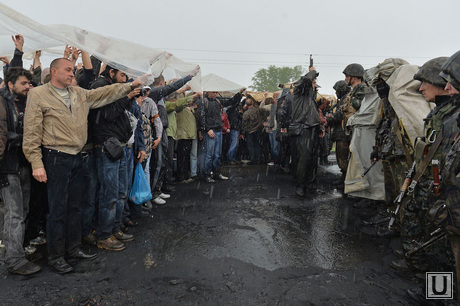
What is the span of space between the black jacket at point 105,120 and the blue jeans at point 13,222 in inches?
33.3

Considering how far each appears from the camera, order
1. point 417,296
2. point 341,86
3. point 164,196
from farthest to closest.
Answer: point 341,86, point 164,196, point 417,296

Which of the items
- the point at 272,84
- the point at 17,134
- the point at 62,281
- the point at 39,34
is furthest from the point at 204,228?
the point at 272,84

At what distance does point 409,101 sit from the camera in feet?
11.8

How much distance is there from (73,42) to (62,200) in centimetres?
160

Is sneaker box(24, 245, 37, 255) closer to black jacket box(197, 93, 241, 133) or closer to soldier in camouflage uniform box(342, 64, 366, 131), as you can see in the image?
black jacket box(197, 93, 241, 133)

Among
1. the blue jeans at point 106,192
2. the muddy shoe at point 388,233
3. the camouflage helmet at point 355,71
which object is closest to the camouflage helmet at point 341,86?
the camouflage helmet at point 355,71

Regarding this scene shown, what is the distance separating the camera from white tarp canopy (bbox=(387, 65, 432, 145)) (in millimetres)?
3498

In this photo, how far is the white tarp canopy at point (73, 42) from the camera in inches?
109

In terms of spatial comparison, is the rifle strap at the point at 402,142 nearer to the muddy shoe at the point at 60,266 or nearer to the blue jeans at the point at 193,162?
the muddy shoe at the point at 60,266

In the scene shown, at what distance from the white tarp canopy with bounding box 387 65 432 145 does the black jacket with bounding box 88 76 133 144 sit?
3299mm

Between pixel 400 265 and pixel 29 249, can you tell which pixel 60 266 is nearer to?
pixel 29 249

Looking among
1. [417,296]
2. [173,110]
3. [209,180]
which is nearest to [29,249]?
[173,110]

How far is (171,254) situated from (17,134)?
6.67ft

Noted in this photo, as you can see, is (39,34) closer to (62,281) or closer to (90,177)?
(90,177)
